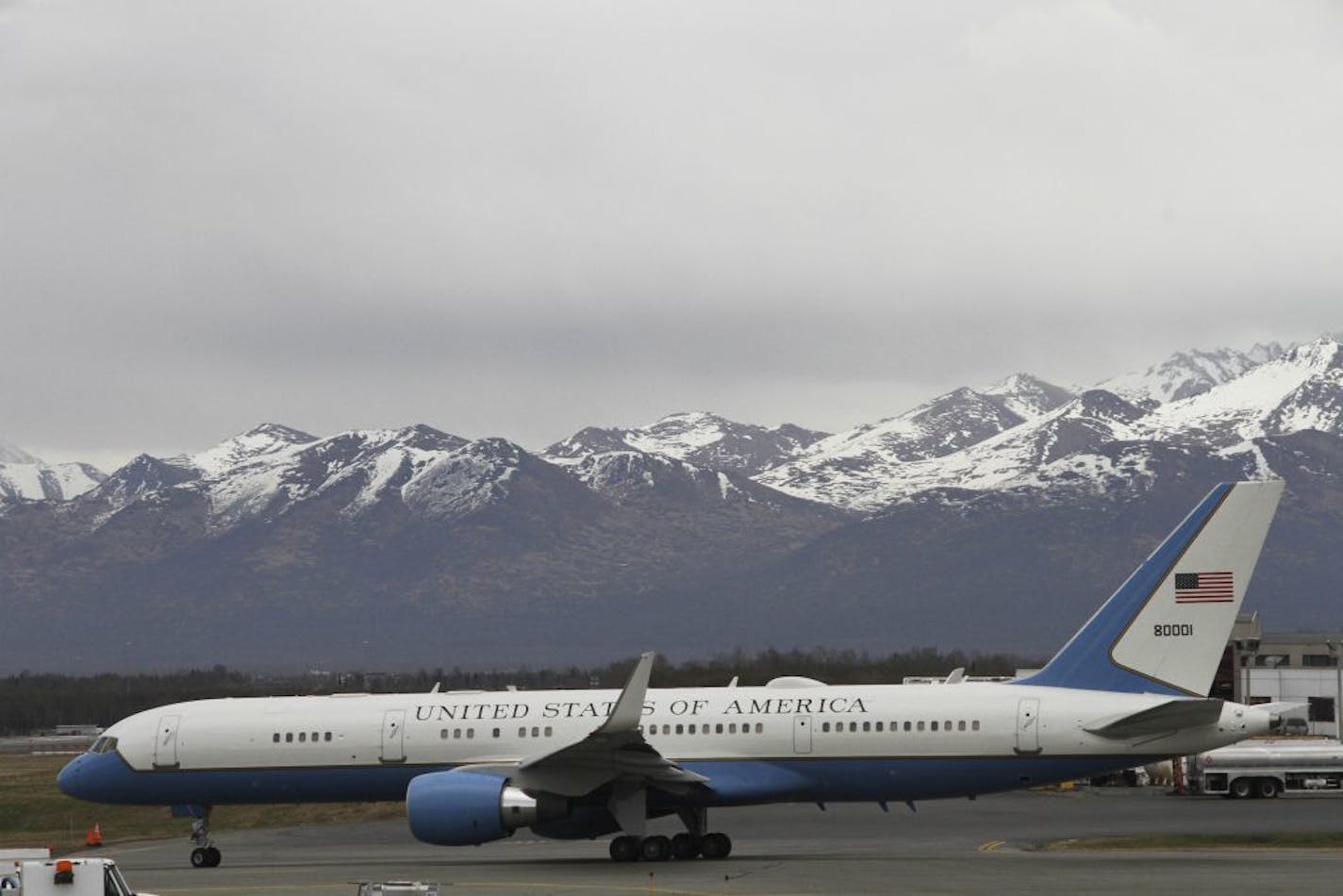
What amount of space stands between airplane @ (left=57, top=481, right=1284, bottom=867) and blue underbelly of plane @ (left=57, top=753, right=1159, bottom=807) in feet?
0.14

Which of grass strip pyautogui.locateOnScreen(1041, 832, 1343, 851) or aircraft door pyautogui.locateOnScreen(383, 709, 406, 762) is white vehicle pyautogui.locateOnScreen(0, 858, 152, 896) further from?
grass strip pyautogui.locateOnScreen(1041, 832, 1343, 851)

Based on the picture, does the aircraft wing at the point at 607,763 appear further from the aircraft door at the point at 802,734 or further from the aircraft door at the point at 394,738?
the aircraft door at the point at 394,738

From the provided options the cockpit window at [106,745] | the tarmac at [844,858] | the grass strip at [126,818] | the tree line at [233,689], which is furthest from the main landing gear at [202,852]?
the tree line at [233,689]

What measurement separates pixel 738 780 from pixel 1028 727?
232 inches

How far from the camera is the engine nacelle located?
133 feet

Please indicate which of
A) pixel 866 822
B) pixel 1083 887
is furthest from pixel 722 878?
pixel 866 822

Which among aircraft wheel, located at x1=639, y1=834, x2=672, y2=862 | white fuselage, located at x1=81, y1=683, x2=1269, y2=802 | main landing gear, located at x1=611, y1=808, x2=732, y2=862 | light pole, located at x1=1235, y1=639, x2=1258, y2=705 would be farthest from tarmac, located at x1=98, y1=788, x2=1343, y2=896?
light pole, located at x1=1235, y1=639, x2=1258, y2=705

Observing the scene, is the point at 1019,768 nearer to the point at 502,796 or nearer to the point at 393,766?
the point at 502,796

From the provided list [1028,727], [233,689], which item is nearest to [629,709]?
[1028,727]

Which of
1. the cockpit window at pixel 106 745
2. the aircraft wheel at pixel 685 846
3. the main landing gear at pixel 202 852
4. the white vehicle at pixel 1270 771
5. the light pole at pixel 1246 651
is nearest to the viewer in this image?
the aircraft wheel at pixel 685 846

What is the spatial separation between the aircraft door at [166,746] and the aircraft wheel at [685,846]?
442 inches

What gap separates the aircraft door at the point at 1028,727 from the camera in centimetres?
4084

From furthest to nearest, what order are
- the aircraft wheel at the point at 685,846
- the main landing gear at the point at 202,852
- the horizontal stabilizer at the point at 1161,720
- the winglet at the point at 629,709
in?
the main landing gear at the point at 202,852
the aircraft wheel at the point at 685,846
the winglet at the point at 629,709
the horizontal stabilizer at the point at 1161,720

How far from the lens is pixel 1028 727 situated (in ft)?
134
